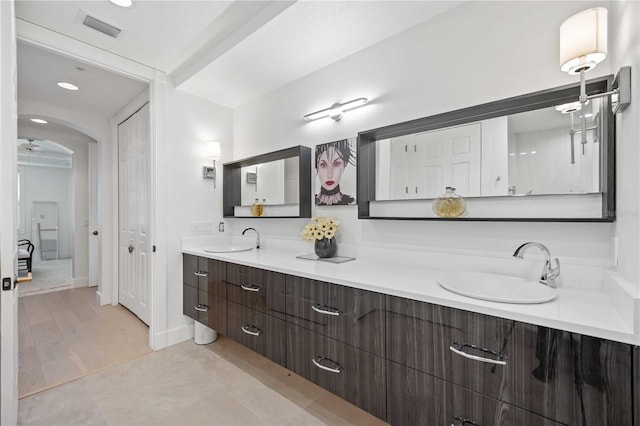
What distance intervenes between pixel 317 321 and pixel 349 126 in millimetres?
1436

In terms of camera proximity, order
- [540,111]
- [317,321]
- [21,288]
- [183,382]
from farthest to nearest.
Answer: [21,288]
[183,382]
[317,321]
[540,111]

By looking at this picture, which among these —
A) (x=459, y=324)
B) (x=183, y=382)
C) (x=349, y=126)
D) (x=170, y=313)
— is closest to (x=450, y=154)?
(x=349, y=126)

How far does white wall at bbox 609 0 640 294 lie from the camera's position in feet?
3.09

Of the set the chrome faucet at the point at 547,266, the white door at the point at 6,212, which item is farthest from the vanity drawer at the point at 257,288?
the chrome faucet at the point at 547,266

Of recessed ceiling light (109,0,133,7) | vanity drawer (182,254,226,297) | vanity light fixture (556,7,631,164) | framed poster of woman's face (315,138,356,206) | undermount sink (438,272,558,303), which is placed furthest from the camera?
vanity drawer (182,254,226,297)

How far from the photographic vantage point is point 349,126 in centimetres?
223

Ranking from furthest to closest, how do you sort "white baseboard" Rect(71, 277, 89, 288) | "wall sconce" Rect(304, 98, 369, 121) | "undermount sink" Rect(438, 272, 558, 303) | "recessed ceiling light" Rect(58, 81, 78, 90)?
"white baseboard" Rect(71, 277, 89, 288) → "recessed ceiling light" Rect(58, 81, 78, 90) → "wall sconce" Rect(304, 98, 369, 121) → "undermount sink" Rect(438, 272, 558, 303)

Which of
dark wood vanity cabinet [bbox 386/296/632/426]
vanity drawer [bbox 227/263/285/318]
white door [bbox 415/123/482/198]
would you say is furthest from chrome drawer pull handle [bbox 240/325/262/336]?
white door [bbox 415/123/482/198]

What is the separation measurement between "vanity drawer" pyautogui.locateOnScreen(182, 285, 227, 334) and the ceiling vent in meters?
2.11

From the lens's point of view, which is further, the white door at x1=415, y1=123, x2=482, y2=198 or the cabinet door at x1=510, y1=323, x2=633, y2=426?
the white door at x1=415, y1=123, x2=482, y2=198

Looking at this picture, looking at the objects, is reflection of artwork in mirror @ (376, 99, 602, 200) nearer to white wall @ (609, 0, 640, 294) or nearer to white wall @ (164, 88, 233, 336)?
white wall @ (609, 0, 640, 294)

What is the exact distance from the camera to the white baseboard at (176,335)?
2637mm

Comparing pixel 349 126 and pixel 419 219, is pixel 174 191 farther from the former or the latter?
pixel 419 219

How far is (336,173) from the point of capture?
2.29 meters
